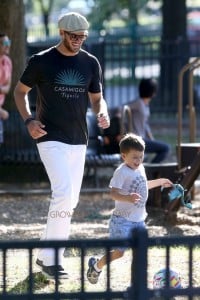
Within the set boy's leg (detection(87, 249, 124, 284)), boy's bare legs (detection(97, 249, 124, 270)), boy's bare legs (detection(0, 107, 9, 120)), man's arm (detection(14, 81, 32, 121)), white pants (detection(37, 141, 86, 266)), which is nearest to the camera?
boy's bare legs (detection(97, 249, 124, 270))

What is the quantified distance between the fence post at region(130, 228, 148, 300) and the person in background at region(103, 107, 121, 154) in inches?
270

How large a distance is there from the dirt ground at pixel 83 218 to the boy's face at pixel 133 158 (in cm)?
224

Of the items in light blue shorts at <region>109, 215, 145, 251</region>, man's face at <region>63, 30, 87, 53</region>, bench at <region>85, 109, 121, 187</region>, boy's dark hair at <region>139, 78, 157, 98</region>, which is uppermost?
man's face at <region>63, 30, 87, 53</region>

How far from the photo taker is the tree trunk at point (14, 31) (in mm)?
12000

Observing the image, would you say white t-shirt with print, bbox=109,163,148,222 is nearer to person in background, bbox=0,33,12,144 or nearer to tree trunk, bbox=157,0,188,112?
person in background, bbox=0,33,12,144

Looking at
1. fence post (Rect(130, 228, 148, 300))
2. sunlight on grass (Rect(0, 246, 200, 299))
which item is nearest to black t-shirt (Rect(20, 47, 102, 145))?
sunlight on grass (Rect(0, 246, 200, 299))

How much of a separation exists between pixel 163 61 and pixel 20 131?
650 cm

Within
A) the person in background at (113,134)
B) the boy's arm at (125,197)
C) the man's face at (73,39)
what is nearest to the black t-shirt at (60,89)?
the man's face at (73,39)

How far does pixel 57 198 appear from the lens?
267 inches

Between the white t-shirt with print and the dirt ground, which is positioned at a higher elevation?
the white t-shirt with print

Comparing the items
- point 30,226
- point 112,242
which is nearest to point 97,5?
point 30,226

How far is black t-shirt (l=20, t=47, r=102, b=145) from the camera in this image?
269 inches

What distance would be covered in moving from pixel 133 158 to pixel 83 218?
3.49 metres

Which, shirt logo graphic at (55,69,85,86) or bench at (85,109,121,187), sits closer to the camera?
shirt logo graphic at (55,69,85,86)
